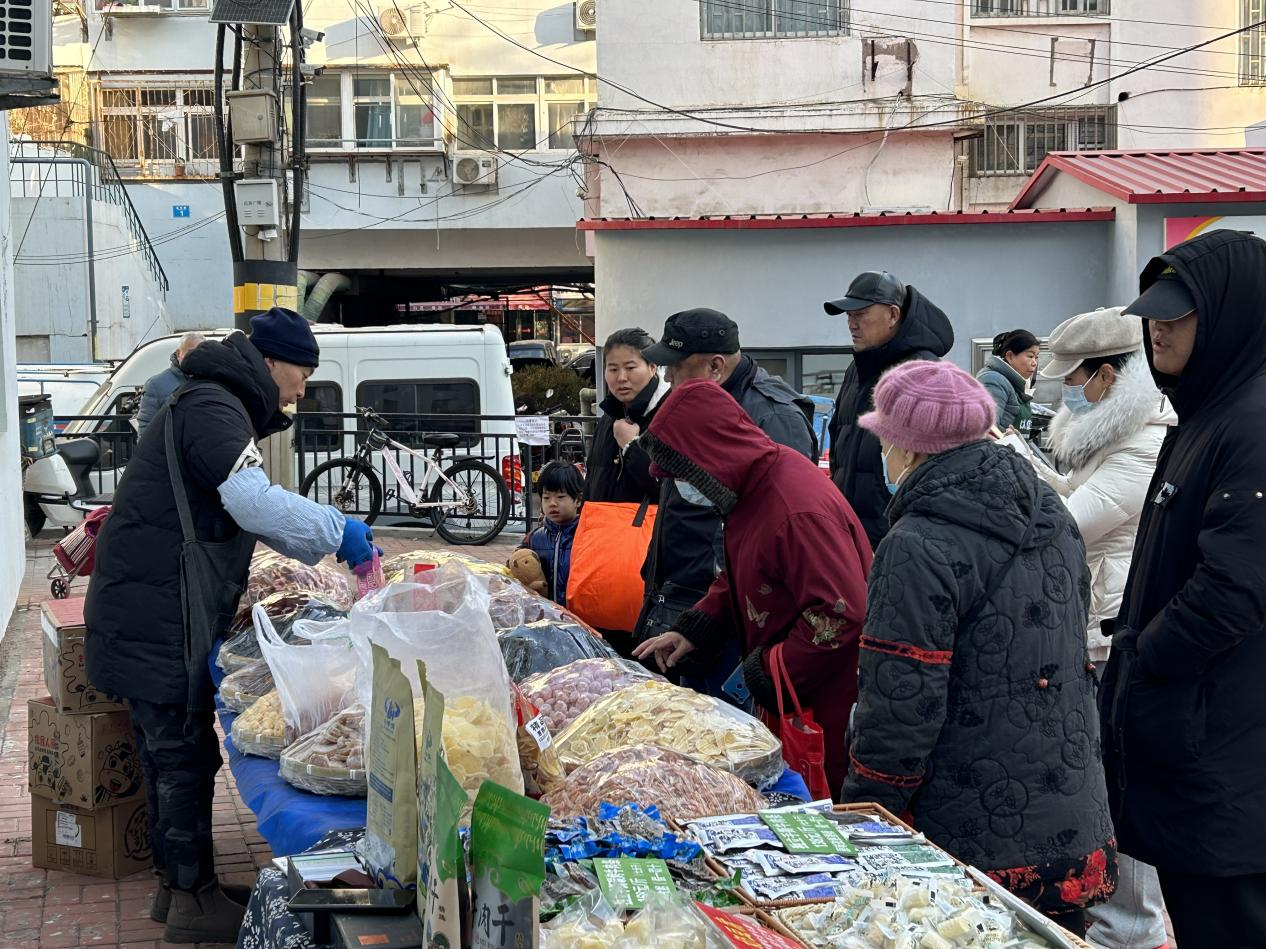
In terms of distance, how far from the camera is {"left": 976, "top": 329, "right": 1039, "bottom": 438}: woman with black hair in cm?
837

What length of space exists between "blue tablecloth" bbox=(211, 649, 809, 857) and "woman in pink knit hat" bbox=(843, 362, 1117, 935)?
0.33 meters

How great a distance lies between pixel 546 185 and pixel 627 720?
28224 mm

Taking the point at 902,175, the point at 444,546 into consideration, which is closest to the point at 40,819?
the point at 444,546

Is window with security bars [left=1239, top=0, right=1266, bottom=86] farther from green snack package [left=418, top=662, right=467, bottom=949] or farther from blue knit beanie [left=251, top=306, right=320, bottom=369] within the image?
green snack package [left=418, top=662, right=467, bottom=949]

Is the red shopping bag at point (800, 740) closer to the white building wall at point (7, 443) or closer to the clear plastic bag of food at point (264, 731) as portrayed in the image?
the clear plastic bag of food at point (264, 731)

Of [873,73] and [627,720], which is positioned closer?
[627,720]

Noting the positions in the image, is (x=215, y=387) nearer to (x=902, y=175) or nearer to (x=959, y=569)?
(x=959, y=569)

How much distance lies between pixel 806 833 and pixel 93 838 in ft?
11.7

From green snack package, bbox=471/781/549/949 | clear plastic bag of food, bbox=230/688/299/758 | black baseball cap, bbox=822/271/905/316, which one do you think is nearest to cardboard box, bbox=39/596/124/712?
clear plastic bag of food, bbox=230/688/299/758

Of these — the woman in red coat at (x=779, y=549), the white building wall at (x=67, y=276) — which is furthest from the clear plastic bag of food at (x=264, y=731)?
the white building wall at (x=67, y=276)

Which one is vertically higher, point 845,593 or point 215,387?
point 215,387

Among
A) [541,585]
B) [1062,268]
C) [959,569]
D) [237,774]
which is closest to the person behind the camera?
[959,569]

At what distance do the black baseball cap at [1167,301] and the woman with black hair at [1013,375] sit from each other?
5.04 m

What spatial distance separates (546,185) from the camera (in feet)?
99.3
